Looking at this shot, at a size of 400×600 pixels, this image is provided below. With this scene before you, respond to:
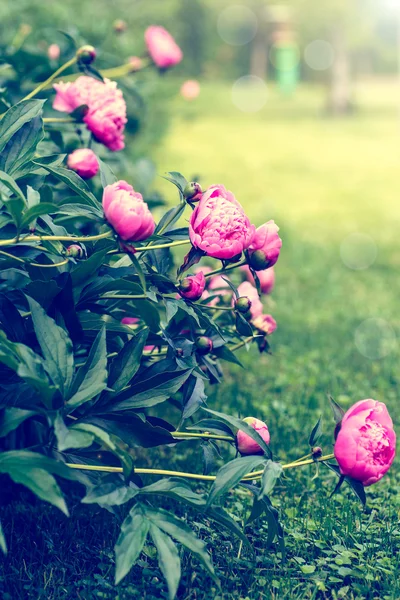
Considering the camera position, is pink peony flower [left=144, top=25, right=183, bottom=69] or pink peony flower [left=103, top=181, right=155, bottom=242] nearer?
pink peony flower [left=103, top=181, right=155, bottom=242]

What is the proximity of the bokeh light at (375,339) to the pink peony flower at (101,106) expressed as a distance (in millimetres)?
1897

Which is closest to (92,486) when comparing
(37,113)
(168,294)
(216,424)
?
(216,424)

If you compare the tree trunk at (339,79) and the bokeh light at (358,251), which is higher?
the bokeh light at (358,251)

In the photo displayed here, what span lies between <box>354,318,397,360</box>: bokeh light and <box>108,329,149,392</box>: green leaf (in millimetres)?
2139

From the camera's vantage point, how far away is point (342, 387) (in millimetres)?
3236

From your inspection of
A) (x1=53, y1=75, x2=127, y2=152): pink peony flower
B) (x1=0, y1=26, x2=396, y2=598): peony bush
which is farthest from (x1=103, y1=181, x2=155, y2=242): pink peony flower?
(x1=53, y1=75, x2=127, y2=152): pink peony flower

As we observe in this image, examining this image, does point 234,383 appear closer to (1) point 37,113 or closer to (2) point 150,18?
(1) point 37,113

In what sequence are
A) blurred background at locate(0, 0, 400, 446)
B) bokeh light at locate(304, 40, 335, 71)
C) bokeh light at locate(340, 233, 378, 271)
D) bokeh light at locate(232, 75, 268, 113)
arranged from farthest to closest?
bokeh light at locate(304, 40, 335, 71), bokeh light at locate(232, 75, 268, 113), bokeh light at locate(340, 233, 378, 271), blurred background at locate(0, 0, 400, 446)

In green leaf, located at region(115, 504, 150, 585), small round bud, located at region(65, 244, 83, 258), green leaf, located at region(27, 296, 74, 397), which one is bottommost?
green leaf, located at region(115, 504, 150, 585)

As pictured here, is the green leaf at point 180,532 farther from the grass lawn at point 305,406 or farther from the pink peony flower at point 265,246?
the pink peony flower at point 265,246

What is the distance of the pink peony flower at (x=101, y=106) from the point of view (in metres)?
2.16

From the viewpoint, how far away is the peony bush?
149 centimetres

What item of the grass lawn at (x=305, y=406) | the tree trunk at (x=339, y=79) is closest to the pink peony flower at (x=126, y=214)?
the grass lawn at (x=305, y=406)

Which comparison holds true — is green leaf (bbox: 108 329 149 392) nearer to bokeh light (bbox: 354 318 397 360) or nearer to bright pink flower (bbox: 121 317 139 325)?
bright pink flower (bbox: 121 317 139 325)
